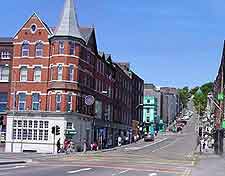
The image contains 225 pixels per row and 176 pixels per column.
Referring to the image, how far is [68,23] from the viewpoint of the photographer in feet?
244

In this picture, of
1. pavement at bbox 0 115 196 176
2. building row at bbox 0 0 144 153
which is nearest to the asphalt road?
pavement at bbox 0 115 196 176

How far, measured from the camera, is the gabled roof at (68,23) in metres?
73.6

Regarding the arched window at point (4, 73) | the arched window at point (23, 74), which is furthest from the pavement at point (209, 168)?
the arched window at point (4, 73)

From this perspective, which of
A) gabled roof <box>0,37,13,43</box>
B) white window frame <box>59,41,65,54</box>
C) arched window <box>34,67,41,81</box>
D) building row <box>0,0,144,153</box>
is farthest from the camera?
gabled roof <box>0,37,13,43</box>

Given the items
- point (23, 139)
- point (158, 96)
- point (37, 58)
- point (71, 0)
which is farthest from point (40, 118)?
point (158, 96)

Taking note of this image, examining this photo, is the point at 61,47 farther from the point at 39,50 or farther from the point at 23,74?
the point at 23,74

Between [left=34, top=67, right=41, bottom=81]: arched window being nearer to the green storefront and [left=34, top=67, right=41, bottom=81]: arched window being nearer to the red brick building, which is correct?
the red brick building

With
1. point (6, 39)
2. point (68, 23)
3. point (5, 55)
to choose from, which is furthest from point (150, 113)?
point (68, 23)

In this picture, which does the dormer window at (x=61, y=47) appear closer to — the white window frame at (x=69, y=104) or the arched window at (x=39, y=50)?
the arched window at (x=39, y=50)

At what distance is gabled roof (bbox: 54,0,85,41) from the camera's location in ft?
242

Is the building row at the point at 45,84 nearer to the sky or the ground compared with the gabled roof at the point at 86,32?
nearer to the ground

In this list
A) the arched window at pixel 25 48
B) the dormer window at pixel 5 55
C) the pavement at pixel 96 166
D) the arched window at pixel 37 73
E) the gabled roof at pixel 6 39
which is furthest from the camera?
the gabled roof at pixel 6 39

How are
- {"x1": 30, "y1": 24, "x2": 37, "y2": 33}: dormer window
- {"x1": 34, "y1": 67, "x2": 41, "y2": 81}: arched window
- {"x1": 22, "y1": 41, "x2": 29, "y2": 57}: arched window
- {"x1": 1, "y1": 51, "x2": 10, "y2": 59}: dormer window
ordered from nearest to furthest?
{"x1": 34, "y1": 67, "x2": 41, "y2": 81}: arched window, {"x1": 30, "y1": 24, "x2": 37, "y2": 33}: dormer window, {"x1": 22, "y1": 41, "x2": 29, "y2": 57}: arched window, {"x1": 1, "y1": 51, "x2": 10, "y2": 59}: dormer window

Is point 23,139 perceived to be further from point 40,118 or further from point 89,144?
point 89,144
